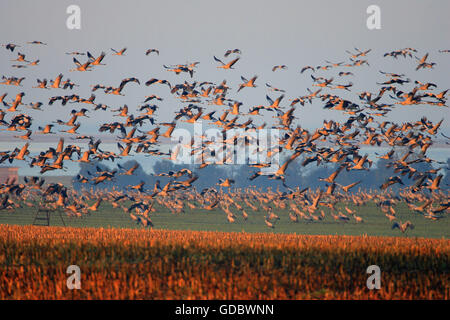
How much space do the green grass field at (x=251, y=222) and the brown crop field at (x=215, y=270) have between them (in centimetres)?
2891

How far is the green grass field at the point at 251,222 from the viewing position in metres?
58.8

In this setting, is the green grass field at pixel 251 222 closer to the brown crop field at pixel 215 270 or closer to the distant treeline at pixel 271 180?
the brown crop field at pixel 215 270

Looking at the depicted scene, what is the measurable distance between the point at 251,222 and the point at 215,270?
160ft

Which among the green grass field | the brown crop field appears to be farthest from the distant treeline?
the brown crop field

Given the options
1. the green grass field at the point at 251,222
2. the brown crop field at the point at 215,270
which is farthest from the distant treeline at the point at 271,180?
the brown crop field at the point at 215,270

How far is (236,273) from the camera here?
22.0 metres

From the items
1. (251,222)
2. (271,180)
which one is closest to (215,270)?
(251,222)

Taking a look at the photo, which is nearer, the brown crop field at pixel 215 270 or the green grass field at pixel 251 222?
the brown crop field at pixel 215 270

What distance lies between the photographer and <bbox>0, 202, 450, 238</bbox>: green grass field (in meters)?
58.8

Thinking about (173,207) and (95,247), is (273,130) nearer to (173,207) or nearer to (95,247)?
(95,247)

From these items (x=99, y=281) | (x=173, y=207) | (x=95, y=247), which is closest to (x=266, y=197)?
(x=173, y=207)

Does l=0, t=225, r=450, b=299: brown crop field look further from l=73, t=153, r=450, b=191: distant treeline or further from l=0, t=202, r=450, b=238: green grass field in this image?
l=73, t=153, r=450, b=191: distant treeline
